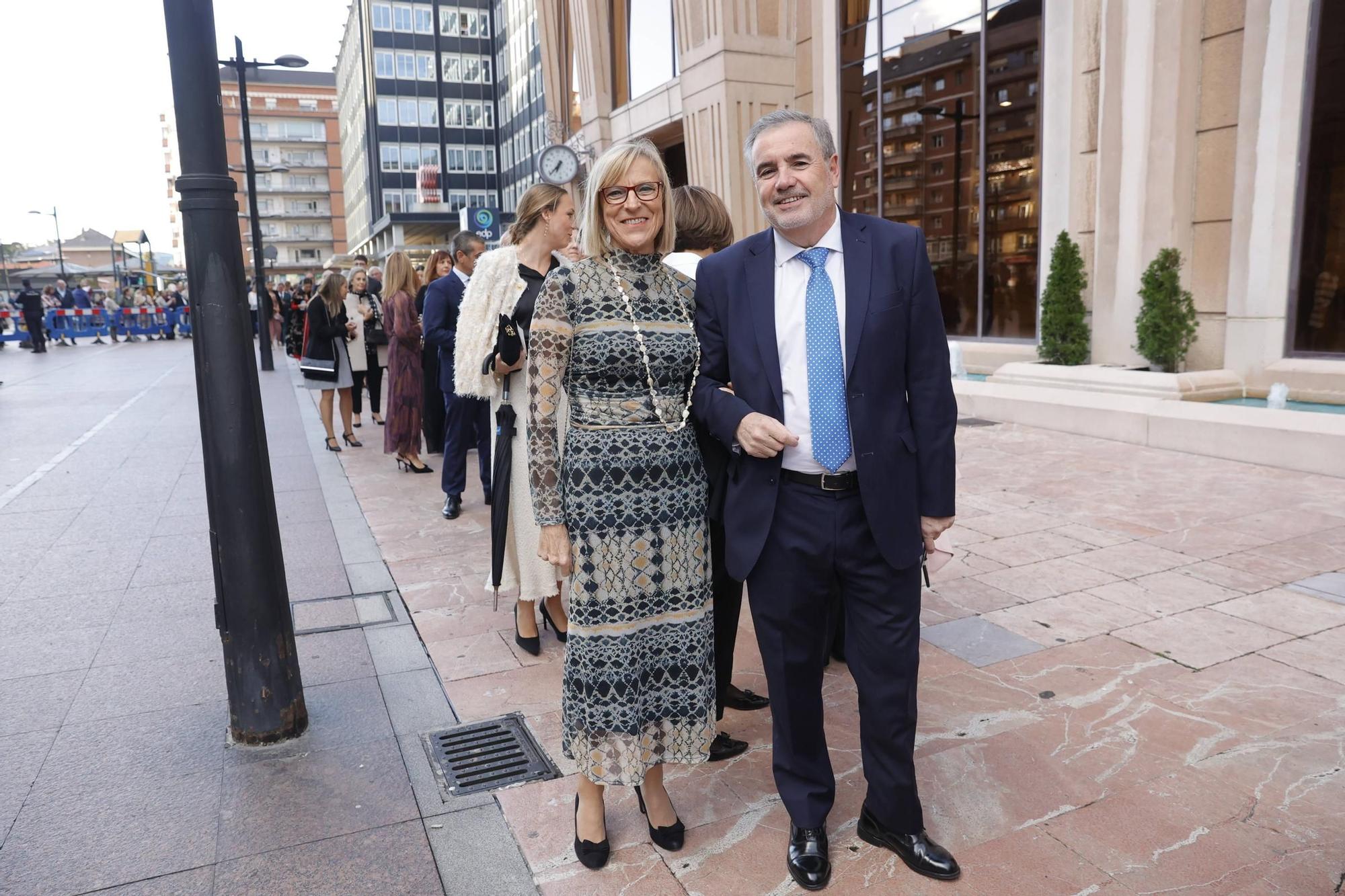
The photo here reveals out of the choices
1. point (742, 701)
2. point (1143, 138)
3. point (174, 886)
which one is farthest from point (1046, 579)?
point (1143, 138)

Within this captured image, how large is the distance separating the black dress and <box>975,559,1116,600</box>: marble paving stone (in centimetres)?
542

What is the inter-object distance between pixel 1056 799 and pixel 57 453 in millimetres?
10715

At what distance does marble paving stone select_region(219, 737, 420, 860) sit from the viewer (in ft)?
9.33

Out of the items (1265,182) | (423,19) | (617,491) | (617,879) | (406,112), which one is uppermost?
(423,19)

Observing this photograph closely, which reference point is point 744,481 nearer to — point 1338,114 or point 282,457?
point 282,457

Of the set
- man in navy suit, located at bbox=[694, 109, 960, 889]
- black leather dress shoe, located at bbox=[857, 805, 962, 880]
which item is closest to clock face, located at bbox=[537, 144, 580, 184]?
man in navy suit, located at bbox=[694, 109, 960, 889]

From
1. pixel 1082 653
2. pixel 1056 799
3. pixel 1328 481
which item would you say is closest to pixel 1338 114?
pixel 1328 481

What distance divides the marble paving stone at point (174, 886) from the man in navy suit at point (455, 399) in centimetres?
394

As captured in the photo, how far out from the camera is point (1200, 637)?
13.6 ft

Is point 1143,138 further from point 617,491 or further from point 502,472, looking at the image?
point 617,491

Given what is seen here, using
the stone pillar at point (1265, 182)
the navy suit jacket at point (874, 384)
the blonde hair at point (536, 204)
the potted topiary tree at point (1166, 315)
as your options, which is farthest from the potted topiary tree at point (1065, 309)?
the navy suit jacket at point (874, 384)

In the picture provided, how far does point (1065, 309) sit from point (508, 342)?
905 cm

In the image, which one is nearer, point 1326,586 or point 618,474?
point 618,474

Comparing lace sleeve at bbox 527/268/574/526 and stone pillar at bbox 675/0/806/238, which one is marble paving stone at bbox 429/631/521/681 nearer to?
lace sleeve at bbox 527/268/574/526
